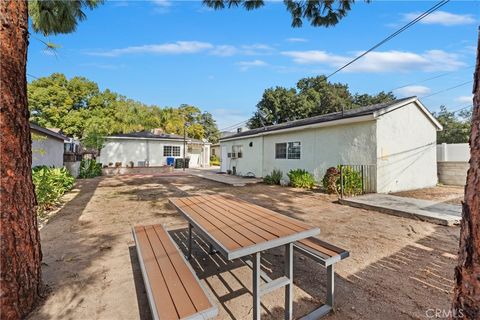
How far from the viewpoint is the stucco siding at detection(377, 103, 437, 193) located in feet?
28.2

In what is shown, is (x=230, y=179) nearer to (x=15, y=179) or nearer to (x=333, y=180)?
(x=333, y=180)

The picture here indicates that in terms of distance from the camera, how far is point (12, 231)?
6.66ft

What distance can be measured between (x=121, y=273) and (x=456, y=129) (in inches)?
1168

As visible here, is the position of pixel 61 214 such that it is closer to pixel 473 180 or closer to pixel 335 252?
pixel 335 252

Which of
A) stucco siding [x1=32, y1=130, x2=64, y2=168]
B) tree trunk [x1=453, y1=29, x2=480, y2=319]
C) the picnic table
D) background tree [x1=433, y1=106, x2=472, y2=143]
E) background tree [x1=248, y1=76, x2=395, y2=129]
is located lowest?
the picnic table

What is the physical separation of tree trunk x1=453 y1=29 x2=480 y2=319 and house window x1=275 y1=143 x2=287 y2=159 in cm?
1140

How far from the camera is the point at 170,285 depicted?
6.07 feet

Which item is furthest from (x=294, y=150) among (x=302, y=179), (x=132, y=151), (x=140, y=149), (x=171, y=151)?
(x=132, y=151)

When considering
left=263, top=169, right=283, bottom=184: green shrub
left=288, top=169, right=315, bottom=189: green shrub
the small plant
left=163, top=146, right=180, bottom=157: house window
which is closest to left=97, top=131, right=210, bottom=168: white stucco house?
left=163, top=146, right=180, bottom=157: house window

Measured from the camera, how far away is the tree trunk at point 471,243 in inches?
41.2

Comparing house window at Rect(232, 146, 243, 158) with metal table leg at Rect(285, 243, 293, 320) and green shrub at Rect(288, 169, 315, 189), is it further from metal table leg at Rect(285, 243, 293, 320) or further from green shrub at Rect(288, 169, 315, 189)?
metal table leg at Rect(285, 243, 293, 320)

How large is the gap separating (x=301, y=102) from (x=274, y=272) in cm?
3080

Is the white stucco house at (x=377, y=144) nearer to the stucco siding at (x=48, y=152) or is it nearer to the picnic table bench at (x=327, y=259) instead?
the picnic table bench at (x=327, y=259)

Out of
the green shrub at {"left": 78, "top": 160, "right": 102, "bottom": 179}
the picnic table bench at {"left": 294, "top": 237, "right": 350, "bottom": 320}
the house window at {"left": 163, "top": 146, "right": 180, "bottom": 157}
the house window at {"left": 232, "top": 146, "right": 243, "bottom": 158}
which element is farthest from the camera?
the house window at {"left": 163, "top": 146, "right": 180, "bottom": 157}
